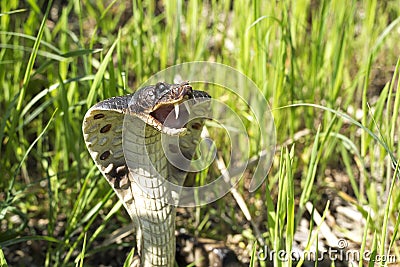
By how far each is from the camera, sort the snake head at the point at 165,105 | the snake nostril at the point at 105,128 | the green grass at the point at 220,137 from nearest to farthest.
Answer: the snake head at the point at 165,105
the snake nostril at the point at 105,128
the green grass at the point at 220,137

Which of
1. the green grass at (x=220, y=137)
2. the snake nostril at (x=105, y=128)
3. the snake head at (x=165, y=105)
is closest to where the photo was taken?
the snake head at (x=165, y=105)

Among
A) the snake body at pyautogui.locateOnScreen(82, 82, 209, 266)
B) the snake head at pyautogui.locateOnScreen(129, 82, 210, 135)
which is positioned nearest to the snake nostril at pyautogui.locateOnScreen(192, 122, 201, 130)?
the snake body at pyautogui.locateOnScreen(82, 82, 209, 266)

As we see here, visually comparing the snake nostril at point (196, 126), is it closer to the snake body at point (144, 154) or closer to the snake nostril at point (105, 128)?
the snake body at point (144, 154)

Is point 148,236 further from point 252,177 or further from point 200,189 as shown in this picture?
point 252,177

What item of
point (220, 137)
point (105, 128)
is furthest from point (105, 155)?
point (220, 137)

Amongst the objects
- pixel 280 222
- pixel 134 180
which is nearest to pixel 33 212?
pixel 134 180

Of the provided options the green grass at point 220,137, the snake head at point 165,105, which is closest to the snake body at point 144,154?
the snake head at point 165,105

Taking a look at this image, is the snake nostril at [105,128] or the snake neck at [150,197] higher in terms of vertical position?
the snake nostril at [105,128]
